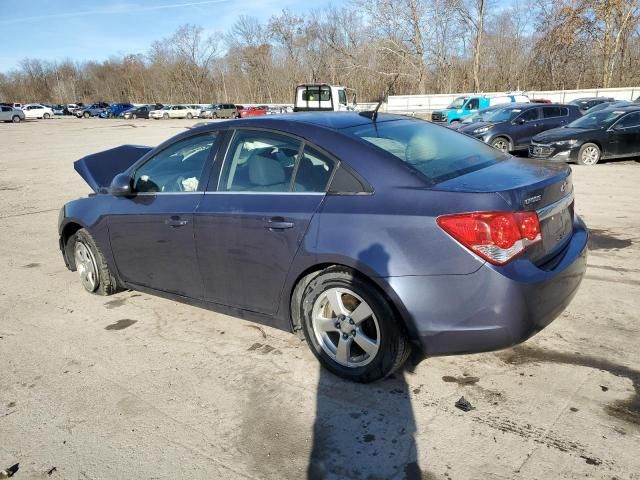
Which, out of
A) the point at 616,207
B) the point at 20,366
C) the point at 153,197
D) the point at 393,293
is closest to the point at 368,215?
the point at 393,293

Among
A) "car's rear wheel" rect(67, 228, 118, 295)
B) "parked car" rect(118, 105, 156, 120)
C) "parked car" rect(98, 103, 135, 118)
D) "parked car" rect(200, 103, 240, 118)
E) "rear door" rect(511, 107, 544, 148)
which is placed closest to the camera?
"car's rear wheel" rect(67, 228, 118, 295)

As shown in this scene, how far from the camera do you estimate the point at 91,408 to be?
3.10m

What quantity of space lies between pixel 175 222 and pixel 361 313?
1.69 metres

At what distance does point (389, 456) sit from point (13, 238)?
7088 mm

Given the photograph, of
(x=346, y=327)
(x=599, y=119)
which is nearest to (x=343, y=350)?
(x=346, y=327)

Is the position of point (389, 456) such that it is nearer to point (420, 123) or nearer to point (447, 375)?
point (447, 375)

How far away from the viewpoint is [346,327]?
10.3 feet

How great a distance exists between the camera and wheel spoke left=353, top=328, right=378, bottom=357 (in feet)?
10.0

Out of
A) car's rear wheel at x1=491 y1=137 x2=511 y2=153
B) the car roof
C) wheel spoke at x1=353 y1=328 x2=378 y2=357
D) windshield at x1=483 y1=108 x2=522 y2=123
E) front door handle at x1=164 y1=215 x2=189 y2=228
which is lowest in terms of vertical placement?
wheel spoke at x1=353 y1=328 x2=378 y2=357

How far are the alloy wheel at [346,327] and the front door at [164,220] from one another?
1125 millimetres

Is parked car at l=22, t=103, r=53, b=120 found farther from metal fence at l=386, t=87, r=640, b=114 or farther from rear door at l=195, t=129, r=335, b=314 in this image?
rear door at l=195, t=129, r=335, b=314

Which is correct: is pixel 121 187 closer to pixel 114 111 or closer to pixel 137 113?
pixel 137 113

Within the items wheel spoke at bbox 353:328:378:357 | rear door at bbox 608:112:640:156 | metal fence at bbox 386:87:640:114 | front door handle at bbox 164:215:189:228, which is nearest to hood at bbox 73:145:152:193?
front door handle at bbox 164:215:189:228

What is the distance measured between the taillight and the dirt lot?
35.5 inches
